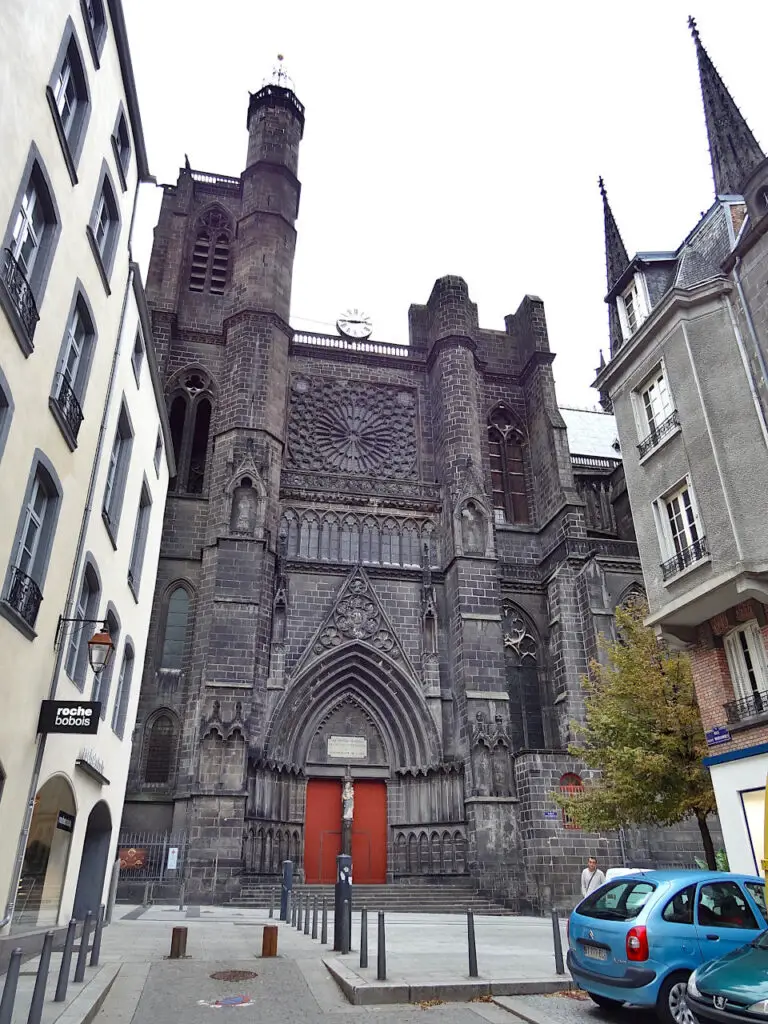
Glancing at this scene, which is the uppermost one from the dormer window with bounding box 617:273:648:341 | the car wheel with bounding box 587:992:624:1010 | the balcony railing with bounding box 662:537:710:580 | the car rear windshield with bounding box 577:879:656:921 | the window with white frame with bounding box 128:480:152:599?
the dormer window with bounding box 617:273:648:341

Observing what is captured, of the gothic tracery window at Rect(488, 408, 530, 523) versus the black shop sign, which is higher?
the gothic tracery window at Rect(488, 408, 530, 523)

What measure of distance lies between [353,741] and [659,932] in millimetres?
19165

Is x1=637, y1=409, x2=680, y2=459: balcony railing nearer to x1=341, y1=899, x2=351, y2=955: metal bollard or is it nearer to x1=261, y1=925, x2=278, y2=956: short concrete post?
x1=341, y1=899, x2=351, y2=955: metal bollard

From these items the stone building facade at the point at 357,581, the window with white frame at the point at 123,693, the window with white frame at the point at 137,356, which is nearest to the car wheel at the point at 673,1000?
the window with white frame at the point at 123,693

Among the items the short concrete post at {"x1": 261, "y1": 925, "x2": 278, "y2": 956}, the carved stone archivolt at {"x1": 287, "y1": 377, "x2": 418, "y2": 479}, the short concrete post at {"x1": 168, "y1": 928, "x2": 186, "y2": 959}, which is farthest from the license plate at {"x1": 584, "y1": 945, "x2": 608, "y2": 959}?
the carved stone archivolt at {"x1": 287, "y1": 377, "x2": 418, "y2": 479}

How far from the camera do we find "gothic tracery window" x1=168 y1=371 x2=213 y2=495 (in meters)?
29.0

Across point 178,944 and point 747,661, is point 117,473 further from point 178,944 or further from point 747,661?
point 747,661

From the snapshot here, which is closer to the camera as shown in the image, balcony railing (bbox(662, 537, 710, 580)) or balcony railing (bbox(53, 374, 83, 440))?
balcony railing (bbox(53, 374, 83, 440))

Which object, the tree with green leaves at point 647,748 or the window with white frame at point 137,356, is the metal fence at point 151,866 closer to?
the tree with green leaves at point 647,748

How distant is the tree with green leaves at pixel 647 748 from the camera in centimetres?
1598

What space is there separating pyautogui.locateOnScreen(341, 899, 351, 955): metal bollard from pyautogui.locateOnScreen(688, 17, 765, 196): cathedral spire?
56.5 ft

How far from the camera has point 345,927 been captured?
10.8 m

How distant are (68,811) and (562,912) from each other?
13916mm

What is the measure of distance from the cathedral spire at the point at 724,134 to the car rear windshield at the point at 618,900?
52.9 feet
